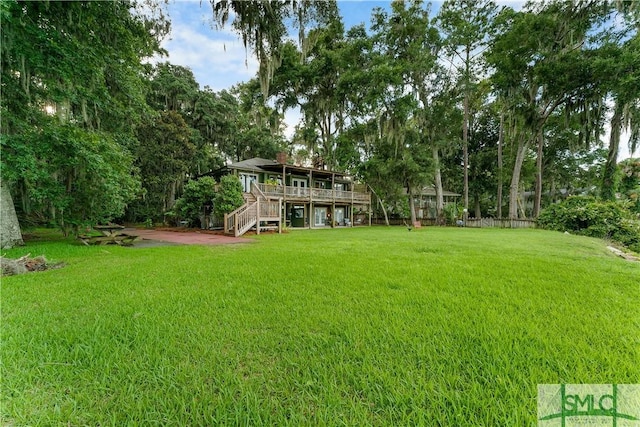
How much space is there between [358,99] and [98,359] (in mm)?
22265

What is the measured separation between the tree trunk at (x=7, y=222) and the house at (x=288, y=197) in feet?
22.2

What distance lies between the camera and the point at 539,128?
739 inches

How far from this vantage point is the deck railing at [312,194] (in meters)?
16.7

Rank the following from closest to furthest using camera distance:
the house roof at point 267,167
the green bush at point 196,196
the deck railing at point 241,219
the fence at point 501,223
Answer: the deck railing at point 241,219 < the green bush at point 196,196 < the house roof at point 267,167 < the fence at point 501,223

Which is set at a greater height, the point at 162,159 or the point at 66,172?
the point at 162,159

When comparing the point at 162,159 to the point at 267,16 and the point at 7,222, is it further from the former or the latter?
the point at 267,16

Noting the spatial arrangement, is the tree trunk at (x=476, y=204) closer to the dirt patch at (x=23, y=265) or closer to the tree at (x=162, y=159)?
the tree at (x=162, y=159)

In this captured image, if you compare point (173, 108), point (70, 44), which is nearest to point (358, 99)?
point (173, 108)

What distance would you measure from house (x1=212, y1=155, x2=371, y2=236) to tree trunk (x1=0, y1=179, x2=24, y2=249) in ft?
22.2

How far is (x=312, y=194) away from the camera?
18797 millimetres
